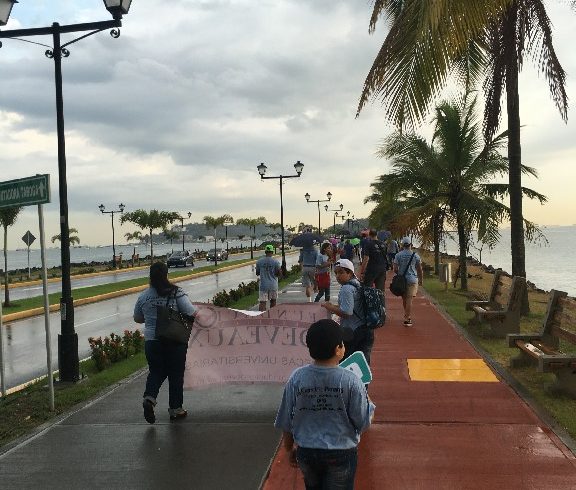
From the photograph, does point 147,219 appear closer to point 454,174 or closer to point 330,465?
point 454,174

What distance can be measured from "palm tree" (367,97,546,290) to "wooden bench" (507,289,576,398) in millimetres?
10524

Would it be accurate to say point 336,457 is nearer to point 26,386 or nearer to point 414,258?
point 26,386

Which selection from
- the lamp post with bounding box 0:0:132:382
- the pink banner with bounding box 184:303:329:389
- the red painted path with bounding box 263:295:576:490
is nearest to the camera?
the red painted path with bounding box 263:295:576:490

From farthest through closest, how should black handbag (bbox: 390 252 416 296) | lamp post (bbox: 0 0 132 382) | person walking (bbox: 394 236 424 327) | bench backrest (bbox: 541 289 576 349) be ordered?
person walking (bbox: 394 236 424 327) < black handbag (bbox: 390 252 416 296) < lamp post (bbox: 0 0 132 382) < bench backrest (bbox: 541 289 576 349)

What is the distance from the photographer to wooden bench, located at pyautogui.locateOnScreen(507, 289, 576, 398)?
708 cm

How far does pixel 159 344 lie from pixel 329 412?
3.76 m

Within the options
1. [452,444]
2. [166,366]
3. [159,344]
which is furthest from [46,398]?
[452,444]

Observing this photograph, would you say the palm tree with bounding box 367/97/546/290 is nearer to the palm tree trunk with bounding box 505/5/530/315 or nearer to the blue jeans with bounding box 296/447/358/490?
the palm tree trunk with bounding box 505/5/530/315

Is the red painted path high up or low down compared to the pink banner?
down

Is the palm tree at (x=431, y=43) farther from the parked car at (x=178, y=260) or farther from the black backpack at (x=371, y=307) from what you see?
the parked car at (x=178, y=260)

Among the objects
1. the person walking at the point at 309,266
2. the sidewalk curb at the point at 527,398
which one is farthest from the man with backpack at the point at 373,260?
the person walking at the point at 309,266

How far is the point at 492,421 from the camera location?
642 centimetres

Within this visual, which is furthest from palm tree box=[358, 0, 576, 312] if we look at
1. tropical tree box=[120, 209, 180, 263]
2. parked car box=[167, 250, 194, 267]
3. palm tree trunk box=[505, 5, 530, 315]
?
tropical tree box=[120, 209, 180, 263]

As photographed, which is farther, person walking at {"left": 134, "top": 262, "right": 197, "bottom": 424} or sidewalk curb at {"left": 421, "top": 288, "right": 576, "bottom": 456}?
person walking at {"left": 134, "top": 262, "right": 197, "bottom": 424}
